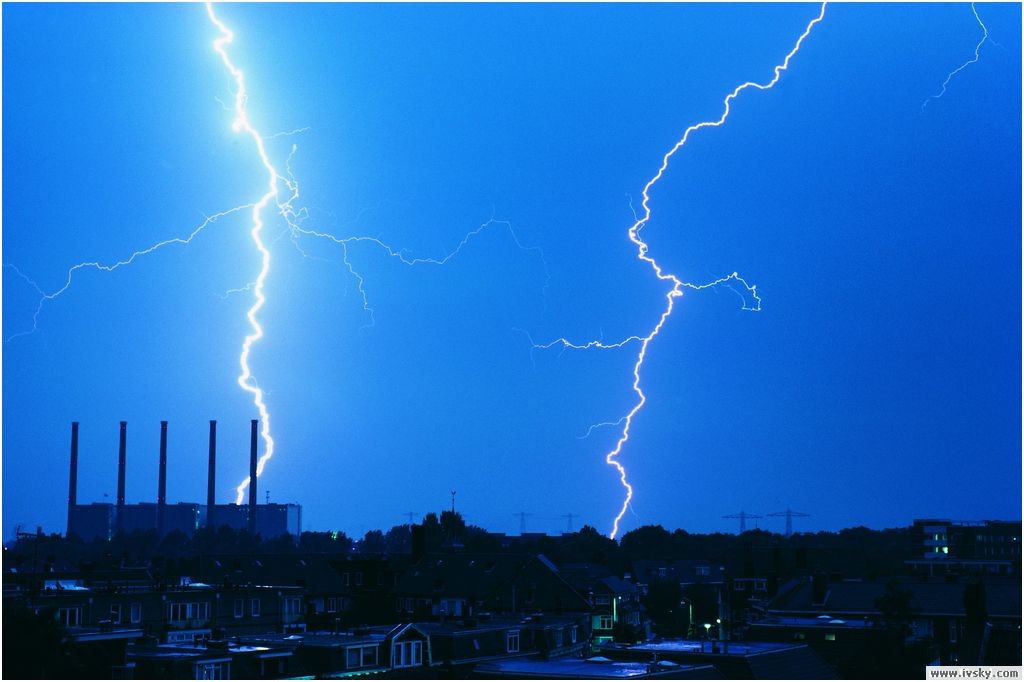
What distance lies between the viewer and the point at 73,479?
291 feet

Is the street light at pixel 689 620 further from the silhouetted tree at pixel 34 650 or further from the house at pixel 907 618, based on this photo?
the silhouetted tree at pixel 34 650

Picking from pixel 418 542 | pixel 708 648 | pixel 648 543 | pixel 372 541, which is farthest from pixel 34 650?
pixel 372 541

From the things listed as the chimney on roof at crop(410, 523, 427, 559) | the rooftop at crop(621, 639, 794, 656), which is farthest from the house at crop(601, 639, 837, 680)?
the chimney on roof at crop(410, 523, 427, 559)

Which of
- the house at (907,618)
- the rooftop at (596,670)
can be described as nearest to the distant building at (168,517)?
the house at (907,618)

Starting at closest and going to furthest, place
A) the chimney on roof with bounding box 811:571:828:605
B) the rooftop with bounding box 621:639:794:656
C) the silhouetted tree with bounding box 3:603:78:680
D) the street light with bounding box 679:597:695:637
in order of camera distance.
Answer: the silhouetted tree with bounding box 3:603:78:680 → the rooftop with bounding box 621:639:794:656 → the chimney on roof with bounding box 811:571:828:605 → the street light with bounding box 679:597:695:637

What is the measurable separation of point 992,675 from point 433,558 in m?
28.0

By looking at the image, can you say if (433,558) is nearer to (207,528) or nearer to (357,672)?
(357,672)

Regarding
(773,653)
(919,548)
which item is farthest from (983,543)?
(773,653)

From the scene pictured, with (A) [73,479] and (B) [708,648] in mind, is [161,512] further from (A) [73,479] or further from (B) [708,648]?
(B) [708,648]

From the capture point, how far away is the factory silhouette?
8688 cm

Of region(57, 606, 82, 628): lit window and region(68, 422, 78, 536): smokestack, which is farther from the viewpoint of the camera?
region(68, 422, 78, 536): smokestack

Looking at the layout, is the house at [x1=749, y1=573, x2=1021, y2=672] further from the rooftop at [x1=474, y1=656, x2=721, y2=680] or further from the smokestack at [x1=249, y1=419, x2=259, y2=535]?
the smokestack at [x1=249, y1=419, x2=259, y2=535]

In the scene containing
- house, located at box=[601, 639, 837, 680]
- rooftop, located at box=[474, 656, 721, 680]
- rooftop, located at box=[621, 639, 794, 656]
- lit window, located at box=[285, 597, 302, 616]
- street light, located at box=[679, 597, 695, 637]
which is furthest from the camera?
street light, located at box=[679, 597, 695, 637]

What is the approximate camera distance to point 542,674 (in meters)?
16.4
